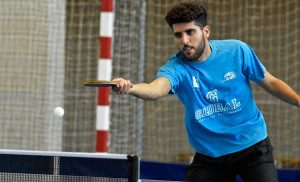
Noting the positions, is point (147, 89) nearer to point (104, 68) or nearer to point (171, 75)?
point (171, 75)

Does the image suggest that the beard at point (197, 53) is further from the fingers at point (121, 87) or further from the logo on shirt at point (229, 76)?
the fingers at point (121, 87)

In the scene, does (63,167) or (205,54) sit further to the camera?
(205,54)

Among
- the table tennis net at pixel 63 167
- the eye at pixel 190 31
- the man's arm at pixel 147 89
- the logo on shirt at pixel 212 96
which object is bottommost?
the table tennis net at pixel 63 167

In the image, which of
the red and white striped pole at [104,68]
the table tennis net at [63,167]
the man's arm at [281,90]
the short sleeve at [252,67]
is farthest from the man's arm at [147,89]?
the red and white striped pole at [104,68]

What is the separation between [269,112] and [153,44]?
2104 mm

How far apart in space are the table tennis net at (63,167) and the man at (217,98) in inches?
28.7

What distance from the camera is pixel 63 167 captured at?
207 cm

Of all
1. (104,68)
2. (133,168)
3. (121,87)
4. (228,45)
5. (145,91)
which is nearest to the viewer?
(133,168)

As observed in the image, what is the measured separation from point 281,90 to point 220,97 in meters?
0.33

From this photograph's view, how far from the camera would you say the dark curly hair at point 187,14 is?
2.66m

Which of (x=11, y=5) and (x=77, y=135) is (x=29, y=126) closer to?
(x=11, y=5)

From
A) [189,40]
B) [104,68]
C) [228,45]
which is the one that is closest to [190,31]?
[189,40]

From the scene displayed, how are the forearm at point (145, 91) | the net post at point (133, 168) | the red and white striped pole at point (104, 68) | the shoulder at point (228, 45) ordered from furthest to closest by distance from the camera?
the red and white striped pole at point (104, 68)
the shoulder at point (228, 45)
the forearm at point (145, 91)
the net post at point (133, 168)

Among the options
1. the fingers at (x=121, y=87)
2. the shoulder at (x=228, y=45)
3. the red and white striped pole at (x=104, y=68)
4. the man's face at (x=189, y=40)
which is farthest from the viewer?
the red and white striped pole at (x=104, y=68)
